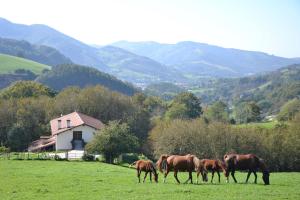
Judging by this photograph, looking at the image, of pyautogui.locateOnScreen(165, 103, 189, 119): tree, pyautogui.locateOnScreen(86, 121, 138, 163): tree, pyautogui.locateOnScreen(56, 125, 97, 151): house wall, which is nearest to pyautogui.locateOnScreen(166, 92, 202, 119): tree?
pyautogui.locateOnScreen(165, 103, 189, 119): tree

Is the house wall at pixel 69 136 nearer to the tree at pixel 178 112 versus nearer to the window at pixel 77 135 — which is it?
the window at pixel 77 135

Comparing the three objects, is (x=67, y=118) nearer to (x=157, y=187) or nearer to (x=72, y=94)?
(x=72, y=94)

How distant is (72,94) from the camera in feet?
316

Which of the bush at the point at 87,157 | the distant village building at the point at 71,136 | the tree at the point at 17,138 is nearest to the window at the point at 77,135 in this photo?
the distant village building at the point at 71,136

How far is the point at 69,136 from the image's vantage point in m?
77.6

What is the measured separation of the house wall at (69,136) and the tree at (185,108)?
32.9 m

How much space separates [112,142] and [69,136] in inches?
814

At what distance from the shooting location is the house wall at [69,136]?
76.6 meters

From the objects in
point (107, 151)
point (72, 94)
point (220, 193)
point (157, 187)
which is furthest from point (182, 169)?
point (72, 94)

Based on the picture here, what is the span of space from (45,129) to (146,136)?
66.2 feet

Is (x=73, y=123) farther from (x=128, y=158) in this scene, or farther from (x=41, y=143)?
(x=128, y=158)

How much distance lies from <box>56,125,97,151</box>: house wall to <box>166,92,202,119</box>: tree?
32.9m

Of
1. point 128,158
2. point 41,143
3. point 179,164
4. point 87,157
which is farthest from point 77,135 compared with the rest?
point 179,164

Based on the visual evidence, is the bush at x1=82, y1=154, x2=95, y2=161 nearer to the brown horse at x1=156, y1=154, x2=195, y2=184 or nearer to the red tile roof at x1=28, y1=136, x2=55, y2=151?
the red tile roof at x1=28, y1=136, x2=55, y2=151
